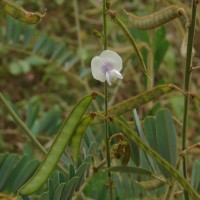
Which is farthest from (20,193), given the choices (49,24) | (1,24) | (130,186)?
(49,24)

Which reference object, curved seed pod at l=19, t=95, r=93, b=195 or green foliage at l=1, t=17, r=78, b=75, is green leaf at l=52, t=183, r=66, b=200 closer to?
curved seed pod at l=19, t=95, r=93, b=195

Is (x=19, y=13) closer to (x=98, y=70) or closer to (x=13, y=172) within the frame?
(x=98, y=70)

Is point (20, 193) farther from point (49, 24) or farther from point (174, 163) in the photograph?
point (49, 24)

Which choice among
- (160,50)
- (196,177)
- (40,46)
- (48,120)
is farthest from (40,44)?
(196,177)

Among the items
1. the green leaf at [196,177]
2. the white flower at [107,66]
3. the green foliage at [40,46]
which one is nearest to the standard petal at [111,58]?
the white flower at [107,66]

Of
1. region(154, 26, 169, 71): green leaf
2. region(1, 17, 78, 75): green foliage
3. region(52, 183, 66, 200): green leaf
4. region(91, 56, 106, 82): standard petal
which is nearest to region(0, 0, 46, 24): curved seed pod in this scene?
region(91, 56, 106, 82): standard petal

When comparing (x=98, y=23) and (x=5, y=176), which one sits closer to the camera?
(x=5, y=176)

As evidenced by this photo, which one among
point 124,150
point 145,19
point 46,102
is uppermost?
point 145,19
